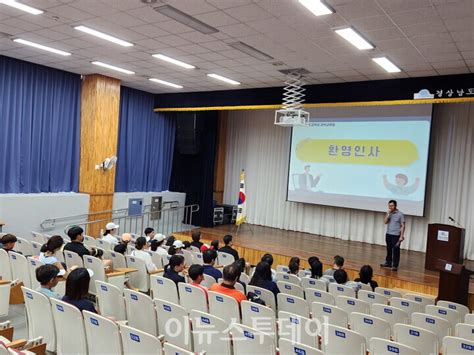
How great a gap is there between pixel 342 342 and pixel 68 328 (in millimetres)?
2140

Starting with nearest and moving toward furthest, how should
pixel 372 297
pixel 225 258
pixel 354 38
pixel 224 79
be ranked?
pixel 372 297
pixel 354 38
pixel 225 258
pixel 224 79

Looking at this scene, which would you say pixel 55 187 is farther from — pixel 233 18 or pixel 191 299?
pixel 191 299

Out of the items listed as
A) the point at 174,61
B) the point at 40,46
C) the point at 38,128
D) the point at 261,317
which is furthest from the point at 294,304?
the point at 38,128

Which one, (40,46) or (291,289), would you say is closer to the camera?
(291,289)

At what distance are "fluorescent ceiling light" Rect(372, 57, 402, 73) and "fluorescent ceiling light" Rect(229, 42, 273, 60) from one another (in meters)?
1.94

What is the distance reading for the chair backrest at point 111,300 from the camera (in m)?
3.97

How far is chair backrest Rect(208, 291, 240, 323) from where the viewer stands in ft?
12.8

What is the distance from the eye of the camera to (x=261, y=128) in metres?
13.6

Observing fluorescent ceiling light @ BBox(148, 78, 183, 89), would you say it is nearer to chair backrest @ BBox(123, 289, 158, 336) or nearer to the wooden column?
the wooden column

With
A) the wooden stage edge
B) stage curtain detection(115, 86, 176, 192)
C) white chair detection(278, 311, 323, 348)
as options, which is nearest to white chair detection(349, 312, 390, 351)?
white chair detection(278, 311, 323, 348)

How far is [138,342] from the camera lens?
2.75 metres

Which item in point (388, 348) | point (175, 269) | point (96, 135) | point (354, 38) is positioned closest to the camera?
point (388, 348)

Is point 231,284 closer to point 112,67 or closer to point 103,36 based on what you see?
point 103,36

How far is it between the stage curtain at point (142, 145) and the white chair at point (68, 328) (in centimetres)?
876
